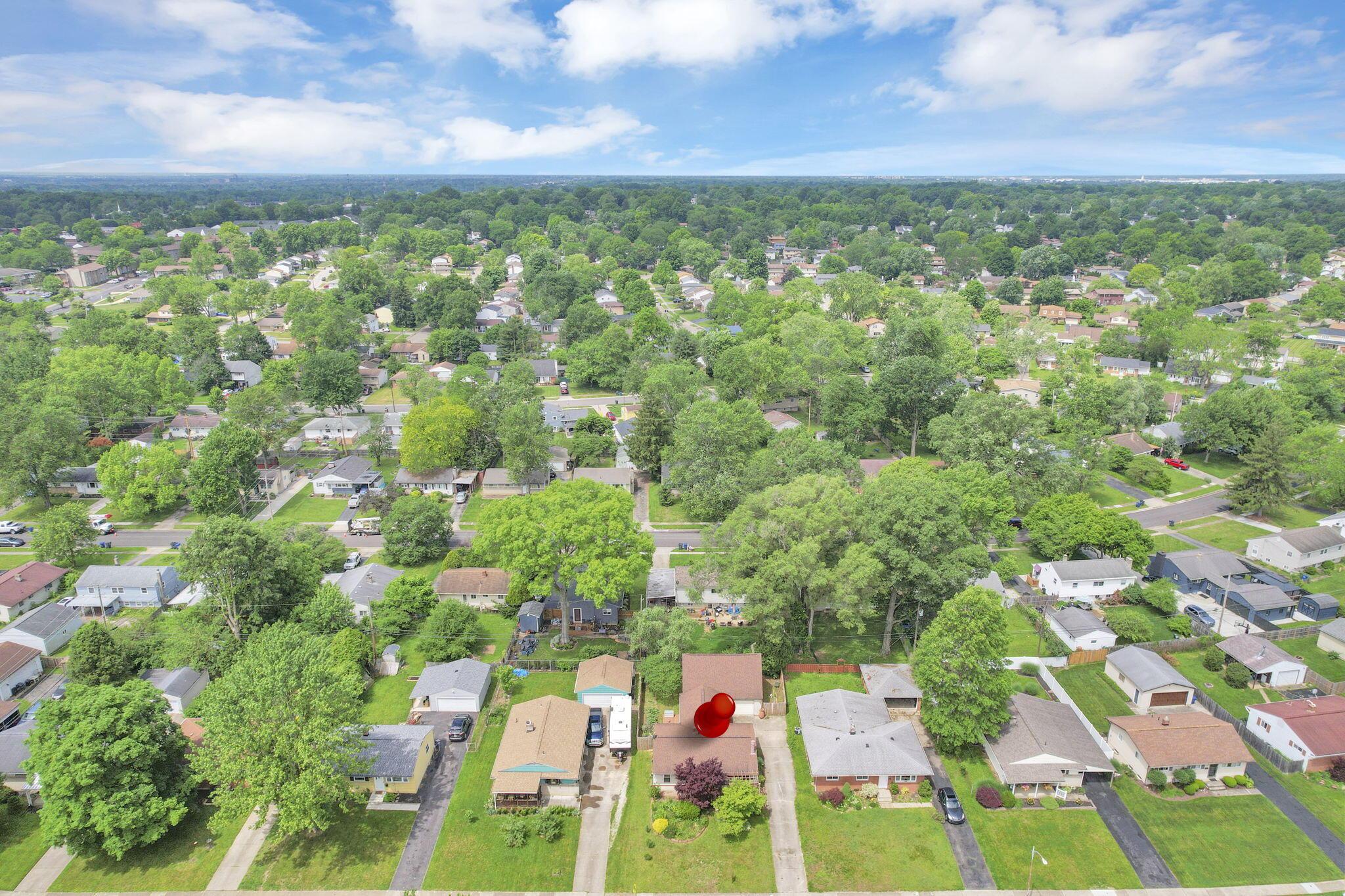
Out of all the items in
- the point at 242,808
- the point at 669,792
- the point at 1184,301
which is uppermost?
the point at 1184,301

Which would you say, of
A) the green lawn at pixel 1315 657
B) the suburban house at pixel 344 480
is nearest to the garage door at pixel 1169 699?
the green lawn at pixel 1315 657

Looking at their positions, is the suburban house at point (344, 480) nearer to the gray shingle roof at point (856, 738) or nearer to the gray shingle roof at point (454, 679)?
the gray shingle roof at point (454, 679)

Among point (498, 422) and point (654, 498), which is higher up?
point (498, 422)

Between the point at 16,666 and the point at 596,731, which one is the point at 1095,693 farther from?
the point at 16,666

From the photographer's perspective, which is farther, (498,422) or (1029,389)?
(1029,389)

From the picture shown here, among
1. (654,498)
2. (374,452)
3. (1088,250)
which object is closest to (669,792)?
(654,498)

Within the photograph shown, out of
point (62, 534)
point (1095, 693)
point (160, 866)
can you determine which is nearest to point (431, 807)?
point (160, 866)

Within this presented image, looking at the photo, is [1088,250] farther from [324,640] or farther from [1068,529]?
[324,640]
